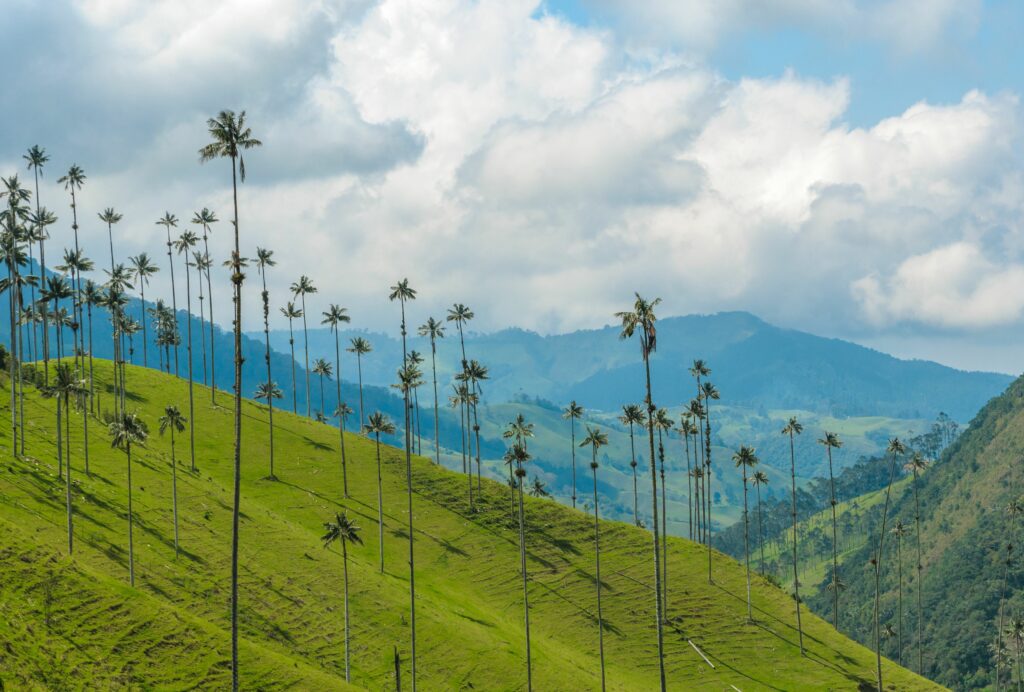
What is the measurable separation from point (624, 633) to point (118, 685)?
82.1 meters

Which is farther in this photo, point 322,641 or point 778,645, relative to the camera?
point 778,645

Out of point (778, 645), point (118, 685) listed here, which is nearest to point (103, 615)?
point (118, 685)

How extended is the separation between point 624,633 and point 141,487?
7596cm

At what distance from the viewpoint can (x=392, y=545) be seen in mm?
158375

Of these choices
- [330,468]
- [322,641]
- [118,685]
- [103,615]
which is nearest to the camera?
[118,685]

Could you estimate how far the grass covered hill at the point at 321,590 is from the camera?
94.0 metres

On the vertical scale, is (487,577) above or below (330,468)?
below

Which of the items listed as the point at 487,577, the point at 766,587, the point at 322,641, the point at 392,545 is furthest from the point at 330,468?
the point at 766,587

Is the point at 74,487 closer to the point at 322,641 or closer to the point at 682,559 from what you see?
the point at 322,641

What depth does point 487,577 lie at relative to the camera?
157 metres

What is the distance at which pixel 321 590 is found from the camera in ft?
422

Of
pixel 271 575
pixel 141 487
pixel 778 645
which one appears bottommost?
pixel 778 645

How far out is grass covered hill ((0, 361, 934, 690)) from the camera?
3701 inches

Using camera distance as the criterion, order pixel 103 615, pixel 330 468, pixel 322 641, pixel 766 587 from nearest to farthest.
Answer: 1. pixel 103 615
2. pixel 322 641
3. pixel 766 587
4. pixel 330 468
